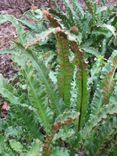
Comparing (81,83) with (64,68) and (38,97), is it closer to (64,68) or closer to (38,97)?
(64,68)

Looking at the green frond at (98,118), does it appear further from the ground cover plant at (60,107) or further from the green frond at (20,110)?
the green frond at (20,110)

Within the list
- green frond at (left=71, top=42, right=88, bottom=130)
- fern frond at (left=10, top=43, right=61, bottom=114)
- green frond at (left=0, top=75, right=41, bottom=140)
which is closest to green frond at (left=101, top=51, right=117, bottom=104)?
green frond at (left=71, top=42, right=88, bottom=130)

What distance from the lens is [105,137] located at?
2.56 metres

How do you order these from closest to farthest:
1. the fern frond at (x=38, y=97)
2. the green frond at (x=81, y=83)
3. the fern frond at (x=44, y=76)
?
the green frond at (x=81, y=83) → the fern frond at (x=38, y=97) → the fern frond at (x=44, y=76)

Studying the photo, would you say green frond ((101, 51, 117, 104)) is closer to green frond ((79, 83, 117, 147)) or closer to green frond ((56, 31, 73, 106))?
green frond ((79, 83, 117, 147))

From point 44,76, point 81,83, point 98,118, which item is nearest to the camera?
point 98,118

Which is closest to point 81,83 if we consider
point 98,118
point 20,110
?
point 98,118

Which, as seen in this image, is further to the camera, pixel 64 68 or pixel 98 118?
pixel 64 68

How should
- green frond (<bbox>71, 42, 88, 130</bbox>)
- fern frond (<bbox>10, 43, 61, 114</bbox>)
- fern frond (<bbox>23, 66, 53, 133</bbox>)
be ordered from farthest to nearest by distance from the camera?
1. fern frond (<bbox>10, 43, 61, 114</bbox>)
2. fern frond (<bbox>23, 66, 53, 133</bbox>)
3. green frond (<bbox>71, 42, 88, 130</bbox>)

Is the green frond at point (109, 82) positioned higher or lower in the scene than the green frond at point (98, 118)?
higher

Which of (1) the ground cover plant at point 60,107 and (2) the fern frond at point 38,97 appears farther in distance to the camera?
(2) the fern frond at point 38,97

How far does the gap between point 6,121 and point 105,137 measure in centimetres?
78

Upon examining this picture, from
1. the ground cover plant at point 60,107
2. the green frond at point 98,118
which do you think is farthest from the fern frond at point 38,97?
the green frond at point 98,118

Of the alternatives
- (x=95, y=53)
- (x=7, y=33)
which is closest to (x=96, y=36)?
(x=95, y=53)
